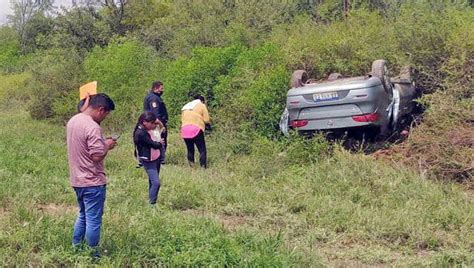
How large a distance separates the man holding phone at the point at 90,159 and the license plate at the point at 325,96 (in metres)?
4.69

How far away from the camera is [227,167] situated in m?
9.83

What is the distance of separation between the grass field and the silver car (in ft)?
2.05

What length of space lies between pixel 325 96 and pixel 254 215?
9.43 ft

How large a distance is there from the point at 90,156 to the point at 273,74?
693cm

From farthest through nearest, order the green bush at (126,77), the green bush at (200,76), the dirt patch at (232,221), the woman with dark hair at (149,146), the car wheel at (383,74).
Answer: the green bush at (126,77) < the green bush at (200,76) < the car wheel at (383,74) < the woman with dark hair at (149,146) < the dirt patch at (232,221)

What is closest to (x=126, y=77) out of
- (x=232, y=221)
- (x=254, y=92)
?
(x=254, y=92)

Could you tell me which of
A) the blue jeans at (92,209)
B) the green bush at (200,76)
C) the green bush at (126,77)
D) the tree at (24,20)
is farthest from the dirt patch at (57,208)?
the tree at (24,20)

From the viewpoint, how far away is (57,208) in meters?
6.95

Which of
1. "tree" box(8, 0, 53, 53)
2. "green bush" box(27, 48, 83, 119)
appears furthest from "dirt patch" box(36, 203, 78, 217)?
"tree" box(8, 0, 53, 53)

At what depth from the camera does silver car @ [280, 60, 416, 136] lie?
28.1 ft

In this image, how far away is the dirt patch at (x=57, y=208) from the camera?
6.49 metres

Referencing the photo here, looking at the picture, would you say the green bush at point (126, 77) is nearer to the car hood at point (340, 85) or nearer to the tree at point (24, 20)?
the car hood at point (340, 85)

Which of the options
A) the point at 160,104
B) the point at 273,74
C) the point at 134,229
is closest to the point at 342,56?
the point at 273,74

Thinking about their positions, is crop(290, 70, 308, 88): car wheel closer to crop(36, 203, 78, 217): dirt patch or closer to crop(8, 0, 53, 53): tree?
crop(36, 203, 78, 217): dirt patch
